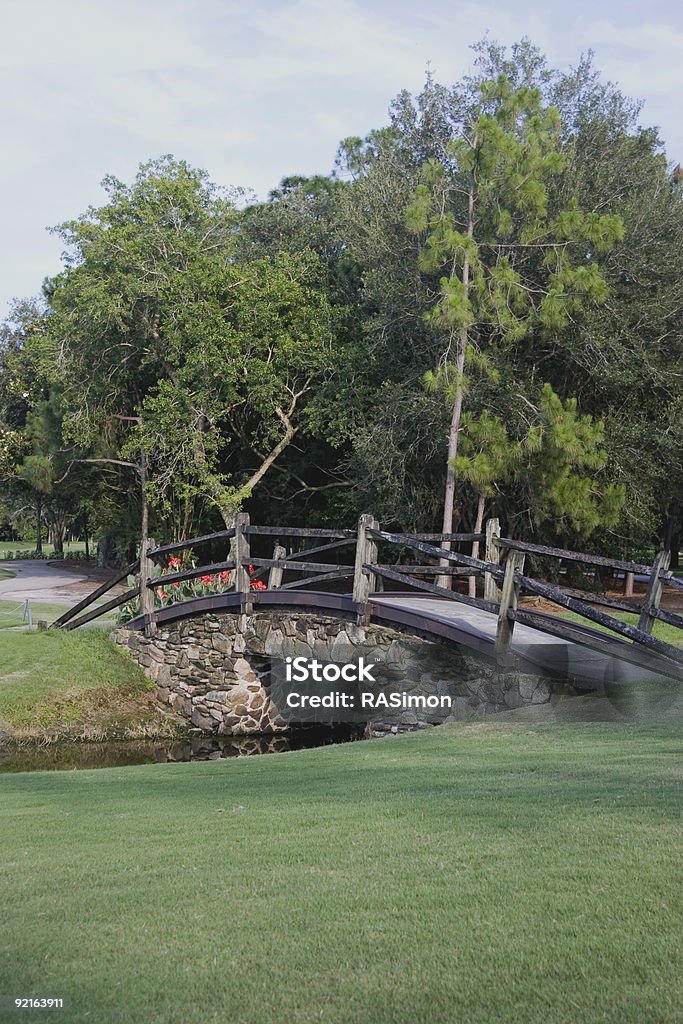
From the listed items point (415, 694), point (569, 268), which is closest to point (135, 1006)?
point (415, 694)

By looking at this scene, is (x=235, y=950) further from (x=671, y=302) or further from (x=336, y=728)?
(x=671, y=302)

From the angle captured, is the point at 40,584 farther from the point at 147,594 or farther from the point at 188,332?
the point at 147,594

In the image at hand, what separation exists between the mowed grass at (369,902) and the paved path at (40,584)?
73.5ft

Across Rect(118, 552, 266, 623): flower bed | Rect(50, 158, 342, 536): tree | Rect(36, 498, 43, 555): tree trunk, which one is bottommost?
Rect(36, 498, 43, 555): tree trunk

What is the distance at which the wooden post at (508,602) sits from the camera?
11219 millimetres

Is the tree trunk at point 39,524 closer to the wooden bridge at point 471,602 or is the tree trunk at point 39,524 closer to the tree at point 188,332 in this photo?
the tree at point 188,332

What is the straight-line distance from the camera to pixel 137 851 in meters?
5.75

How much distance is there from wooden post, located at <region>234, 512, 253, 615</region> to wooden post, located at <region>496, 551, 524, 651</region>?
5094 mm

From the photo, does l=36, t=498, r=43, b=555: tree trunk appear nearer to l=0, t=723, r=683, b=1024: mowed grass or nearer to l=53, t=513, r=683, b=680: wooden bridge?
l=53, t=513, r=683, b=680: wooden bridge

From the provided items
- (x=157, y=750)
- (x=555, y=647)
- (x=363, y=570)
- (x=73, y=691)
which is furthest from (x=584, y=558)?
(x=73, y=691)

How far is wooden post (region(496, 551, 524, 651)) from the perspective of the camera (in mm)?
11219

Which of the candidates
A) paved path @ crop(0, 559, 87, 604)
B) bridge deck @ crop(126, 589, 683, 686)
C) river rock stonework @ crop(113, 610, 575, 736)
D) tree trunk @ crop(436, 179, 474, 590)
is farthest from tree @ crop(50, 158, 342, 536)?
bridge deck @ crop(126, 589, 683, 686)

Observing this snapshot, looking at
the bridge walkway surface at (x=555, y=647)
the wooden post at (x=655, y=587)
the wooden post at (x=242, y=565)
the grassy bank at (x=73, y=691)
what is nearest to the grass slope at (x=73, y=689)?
the grassy bank at (x=73, y=691)

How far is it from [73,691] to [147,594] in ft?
7.78
